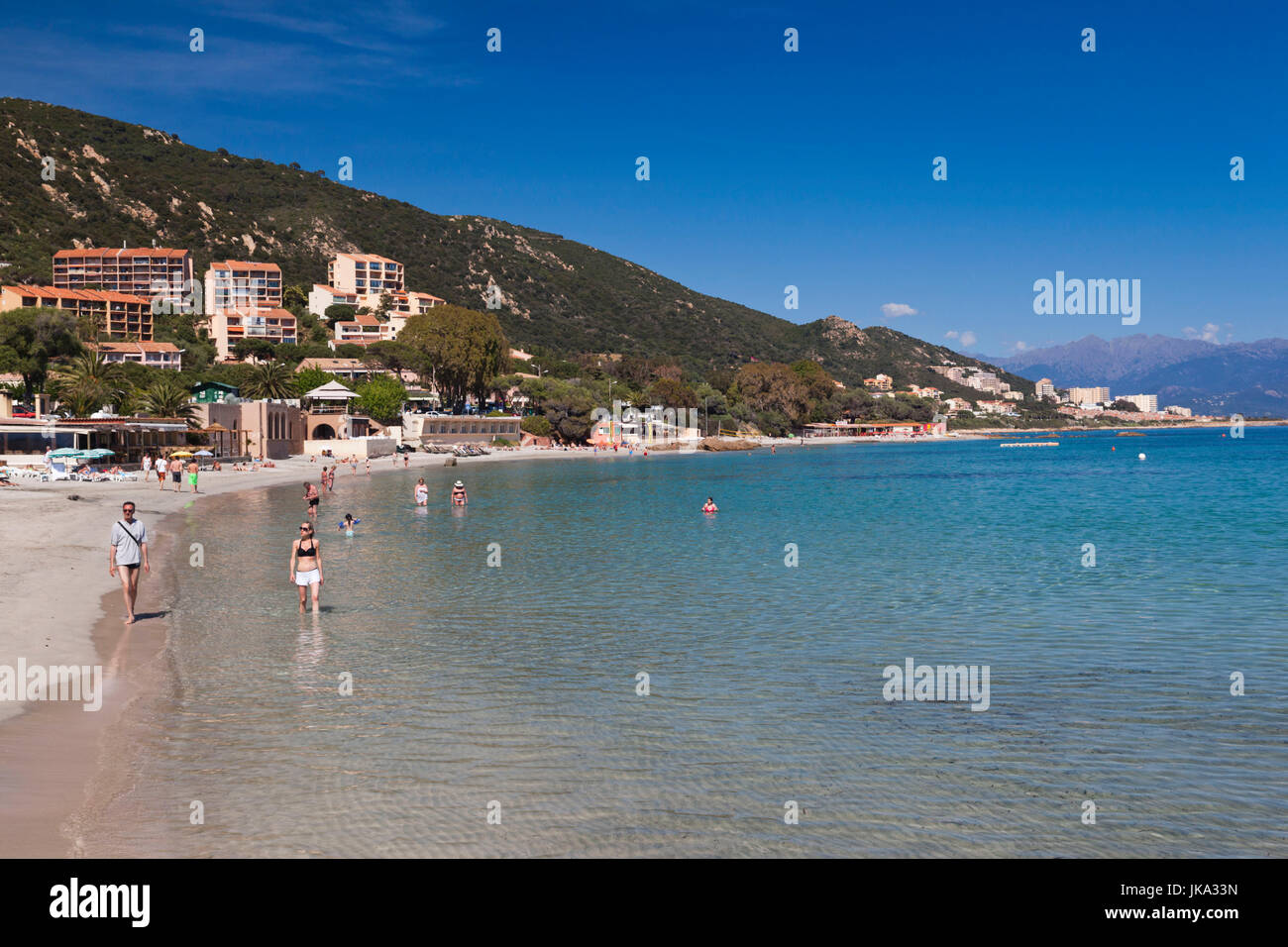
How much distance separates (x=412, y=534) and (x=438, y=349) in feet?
266

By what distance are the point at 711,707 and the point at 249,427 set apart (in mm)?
65620

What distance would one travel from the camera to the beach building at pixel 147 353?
347 ft

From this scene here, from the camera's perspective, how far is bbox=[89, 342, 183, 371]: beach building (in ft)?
347

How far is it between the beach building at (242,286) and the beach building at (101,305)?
9255 millimetres

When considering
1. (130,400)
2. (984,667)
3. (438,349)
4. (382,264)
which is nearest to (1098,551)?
(984,667)

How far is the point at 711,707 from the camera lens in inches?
439

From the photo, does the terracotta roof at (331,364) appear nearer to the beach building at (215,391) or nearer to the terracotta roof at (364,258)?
the beach building at (215,391)

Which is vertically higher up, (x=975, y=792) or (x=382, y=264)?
(x=382, y=264)

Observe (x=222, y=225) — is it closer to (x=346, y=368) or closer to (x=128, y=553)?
(x=346, y=368)

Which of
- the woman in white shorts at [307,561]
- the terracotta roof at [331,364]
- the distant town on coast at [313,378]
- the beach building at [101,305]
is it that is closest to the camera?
the woman in white shorts at [307,561]

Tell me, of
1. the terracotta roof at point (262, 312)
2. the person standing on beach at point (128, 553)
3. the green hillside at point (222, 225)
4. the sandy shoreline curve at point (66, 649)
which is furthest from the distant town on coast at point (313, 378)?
the person standing on beach at point (128, 553)

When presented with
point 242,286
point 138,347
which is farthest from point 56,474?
point 242,286
